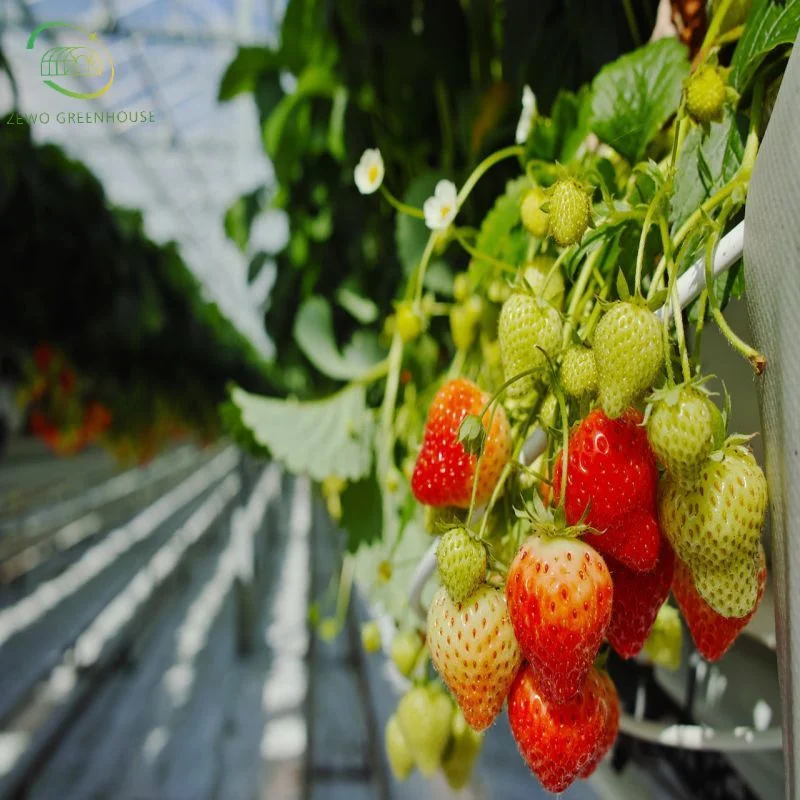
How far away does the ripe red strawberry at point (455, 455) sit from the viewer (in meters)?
0.36

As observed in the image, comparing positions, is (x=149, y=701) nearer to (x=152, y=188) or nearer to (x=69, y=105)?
(x=69, y=105)

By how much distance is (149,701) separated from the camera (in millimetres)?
3475

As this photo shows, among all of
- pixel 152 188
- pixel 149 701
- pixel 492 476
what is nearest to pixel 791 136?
pixel 492 476

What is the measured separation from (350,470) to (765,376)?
411mm

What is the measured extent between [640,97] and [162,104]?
5921mm

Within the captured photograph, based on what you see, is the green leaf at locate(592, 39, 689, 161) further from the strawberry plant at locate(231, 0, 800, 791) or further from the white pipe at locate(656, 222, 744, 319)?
the white pipe at locate(656, 222, 744, 319)

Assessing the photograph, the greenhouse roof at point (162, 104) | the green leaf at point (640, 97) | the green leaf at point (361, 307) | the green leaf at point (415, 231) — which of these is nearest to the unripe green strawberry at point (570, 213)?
the green leaf at point (640, 97)

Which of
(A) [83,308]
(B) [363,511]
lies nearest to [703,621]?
(B) [363,511]

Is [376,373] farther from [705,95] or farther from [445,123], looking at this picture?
[705,95]

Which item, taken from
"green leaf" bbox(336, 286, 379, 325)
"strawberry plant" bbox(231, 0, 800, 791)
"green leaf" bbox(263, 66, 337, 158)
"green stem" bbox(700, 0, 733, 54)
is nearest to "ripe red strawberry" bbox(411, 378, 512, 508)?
"strawberry plant" bbox(231, 0, 800, 791)

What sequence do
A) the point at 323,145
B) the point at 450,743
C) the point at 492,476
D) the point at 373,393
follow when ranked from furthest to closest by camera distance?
1. the point at 323,145
2. the point at 373,393
3. the point at 450,743
4. the point at 492,476

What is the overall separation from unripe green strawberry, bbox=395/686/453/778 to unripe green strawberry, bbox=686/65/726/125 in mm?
452

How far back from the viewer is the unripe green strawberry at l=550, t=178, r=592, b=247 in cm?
29

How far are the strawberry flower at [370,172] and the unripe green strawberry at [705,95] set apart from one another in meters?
0.19
